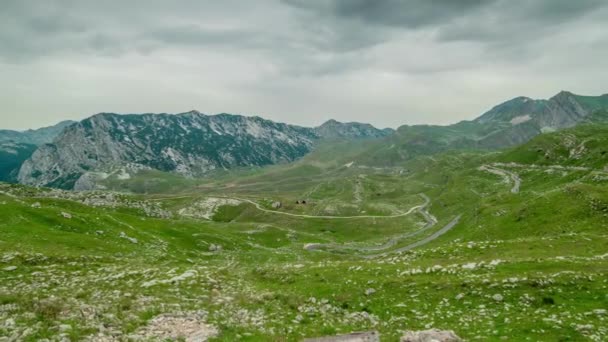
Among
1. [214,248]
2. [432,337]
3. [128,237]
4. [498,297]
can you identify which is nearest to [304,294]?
[432,337]

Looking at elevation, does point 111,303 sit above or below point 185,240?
above

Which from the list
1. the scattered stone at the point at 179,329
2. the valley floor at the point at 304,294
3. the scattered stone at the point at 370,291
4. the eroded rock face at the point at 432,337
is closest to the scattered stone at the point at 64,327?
the valley floor at the point at 304,294

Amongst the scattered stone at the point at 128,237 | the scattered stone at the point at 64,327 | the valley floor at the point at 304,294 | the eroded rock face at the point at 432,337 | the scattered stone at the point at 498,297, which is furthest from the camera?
the scattered stone at the point at 128,237

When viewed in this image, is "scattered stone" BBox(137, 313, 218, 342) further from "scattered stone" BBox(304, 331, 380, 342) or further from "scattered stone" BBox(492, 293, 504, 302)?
"scattered stone" BBox(492, 293, 504, 302)

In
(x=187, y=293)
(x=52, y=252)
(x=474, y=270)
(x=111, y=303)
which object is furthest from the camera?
(x=52, y=252)

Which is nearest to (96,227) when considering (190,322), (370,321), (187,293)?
(187,293)

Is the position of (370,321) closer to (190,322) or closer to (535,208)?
(190,322)

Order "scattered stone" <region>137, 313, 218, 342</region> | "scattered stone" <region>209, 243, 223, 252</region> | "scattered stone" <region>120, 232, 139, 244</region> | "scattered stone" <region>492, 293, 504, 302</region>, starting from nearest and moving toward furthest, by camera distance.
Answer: "scattered stone" <region>137, 313, 218, 342</region> → "scattered stone" <region>492, 293, 504, 302</region> → "scattered stone" <region>120, 232, 139, 244</region> → "scattered stone" <region>209, 243, 223, 252</region>

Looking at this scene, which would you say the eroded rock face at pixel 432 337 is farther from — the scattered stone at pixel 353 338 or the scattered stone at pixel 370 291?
the scattered stone at pixel 370 291

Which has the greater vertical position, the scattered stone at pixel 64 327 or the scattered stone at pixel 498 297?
the scattered stone at pixel 64 327

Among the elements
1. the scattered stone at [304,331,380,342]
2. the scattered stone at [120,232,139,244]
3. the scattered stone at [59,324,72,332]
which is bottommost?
the scattered stone at [120,232,139,244]

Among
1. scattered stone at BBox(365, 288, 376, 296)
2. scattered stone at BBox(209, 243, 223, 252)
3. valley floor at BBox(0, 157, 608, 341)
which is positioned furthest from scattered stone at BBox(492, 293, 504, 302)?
scattered stone at BBox(209, 243, 223, 252)
